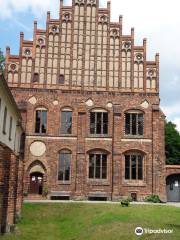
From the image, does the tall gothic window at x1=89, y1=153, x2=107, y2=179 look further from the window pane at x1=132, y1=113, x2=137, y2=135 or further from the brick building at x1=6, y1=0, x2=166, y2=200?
the window pane at x1=132, y1=113, x2=137, y2=135

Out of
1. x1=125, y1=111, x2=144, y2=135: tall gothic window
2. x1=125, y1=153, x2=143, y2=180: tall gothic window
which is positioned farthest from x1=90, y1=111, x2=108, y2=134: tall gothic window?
x1=125, y1=153, x2=143, y2=180: tall gothic window

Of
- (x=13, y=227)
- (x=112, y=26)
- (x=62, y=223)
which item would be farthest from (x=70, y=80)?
(x=13, y=227)

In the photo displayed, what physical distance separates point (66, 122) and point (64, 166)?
13.0 feet

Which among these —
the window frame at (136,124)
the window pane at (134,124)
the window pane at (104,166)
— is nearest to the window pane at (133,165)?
the window frame at (136,124)

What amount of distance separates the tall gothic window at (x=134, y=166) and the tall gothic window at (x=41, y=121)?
7.81 m

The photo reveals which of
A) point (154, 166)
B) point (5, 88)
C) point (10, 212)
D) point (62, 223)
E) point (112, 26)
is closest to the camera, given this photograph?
point (10, 212)

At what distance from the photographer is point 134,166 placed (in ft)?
111

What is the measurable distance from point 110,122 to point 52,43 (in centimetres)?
908

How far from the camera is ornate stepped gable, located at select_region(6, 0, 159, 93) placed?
115 ft

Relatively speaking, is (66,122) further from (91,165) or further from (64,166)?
(91,165)

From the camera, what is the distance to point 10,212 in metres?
15.7

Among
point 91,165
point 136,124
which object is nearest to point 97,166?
point 91,165

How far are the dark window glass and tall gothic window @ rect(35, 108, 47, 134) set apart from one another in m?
1.54

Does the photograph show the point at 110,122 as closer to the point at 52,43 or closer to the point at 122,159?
the point at 122,159
